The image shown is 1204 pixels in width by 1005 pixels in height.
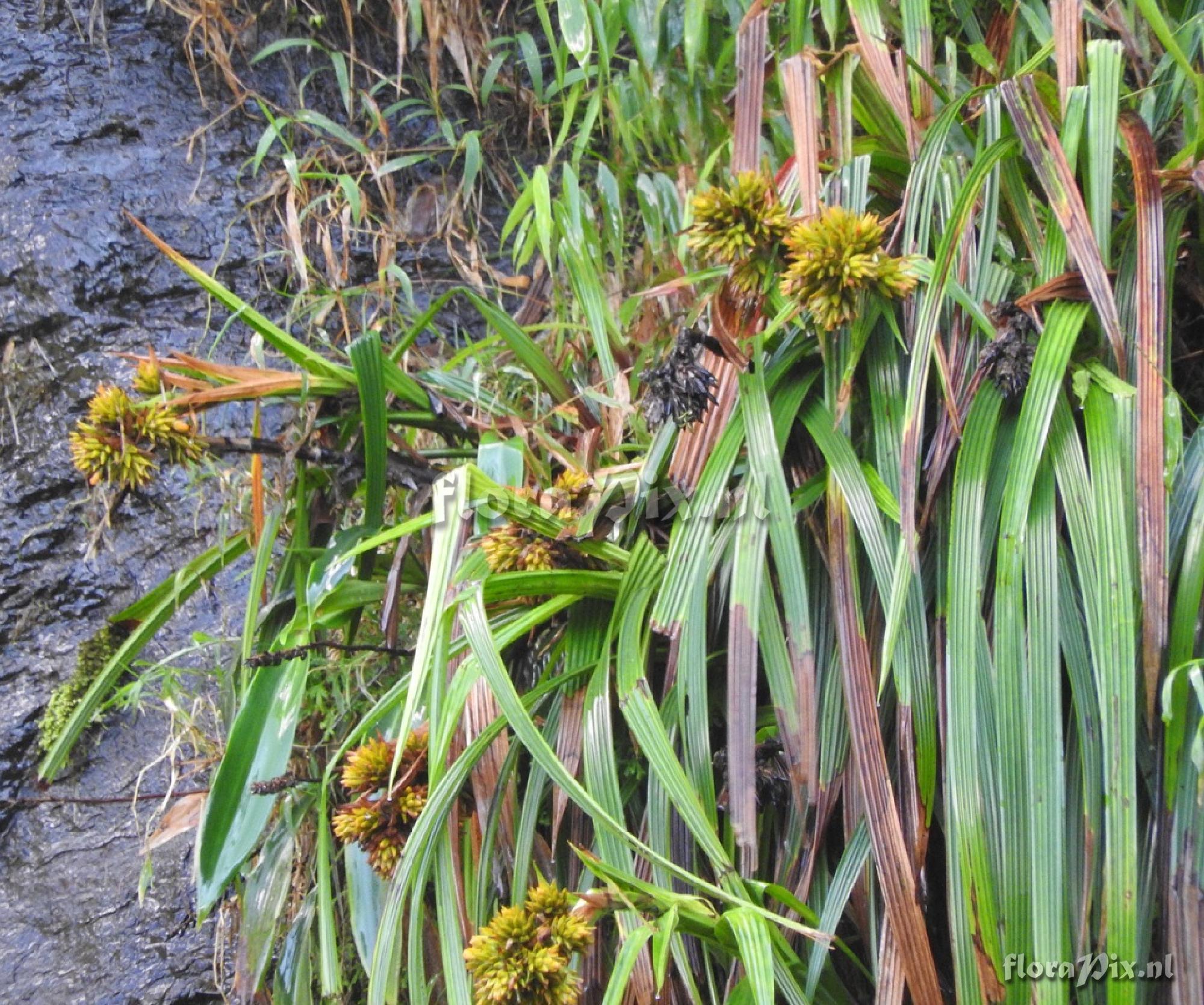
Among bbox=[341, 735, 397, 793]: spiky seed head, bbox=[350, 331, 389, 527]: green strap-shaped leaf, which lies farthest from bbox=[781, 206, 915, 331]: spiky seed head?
bbox=[341, 735, 397, 793]: spiky seed head

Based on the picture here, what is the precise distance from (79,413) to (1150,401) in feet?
5.47

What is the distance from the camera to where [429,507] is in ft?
4.28

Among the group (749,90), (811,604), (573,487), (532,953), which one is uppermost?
(749,90)

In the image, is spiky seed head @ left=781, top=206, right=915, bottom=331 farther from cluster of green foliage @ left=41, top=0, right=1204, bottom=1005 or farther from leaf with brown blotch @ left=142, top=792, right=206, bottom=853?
leaf with brown blotch @ left=142, top=792, right=206, bottom=853

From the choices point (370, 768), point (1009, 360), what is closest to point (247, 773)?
point (370, 768)

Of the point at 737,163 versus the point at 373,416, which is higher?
the point at 737,163

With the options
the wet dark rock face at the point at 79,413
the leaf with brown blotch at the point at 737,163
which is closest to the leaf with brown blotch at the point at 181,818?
the wet dark rock face at the point at 79,413

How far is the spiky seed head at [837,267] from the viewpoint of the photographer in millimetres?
863

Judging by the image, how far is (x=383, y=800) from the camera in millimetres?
957

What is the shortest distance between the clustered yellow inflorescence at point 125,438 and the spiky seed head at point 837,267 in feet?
1.95

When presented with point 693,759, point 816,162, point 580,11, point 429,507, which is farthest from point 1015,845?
point 580,11

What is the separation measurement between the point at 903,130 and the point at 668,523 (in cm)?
49

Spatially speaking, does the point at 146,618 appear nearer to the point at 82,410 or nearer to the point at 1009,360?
the point at 82,410

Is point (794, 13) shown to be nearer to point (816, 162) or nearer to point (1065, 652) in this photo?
point (816, 162)
